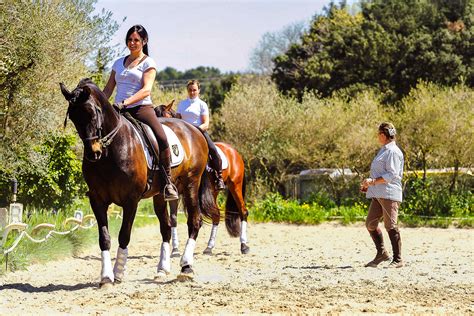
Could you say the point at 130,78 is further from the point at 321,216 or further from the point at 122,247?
the point at 321,216

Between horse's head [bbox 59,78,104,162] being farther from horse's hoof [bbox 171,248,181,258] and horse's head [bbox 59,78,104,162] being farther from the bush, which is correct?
the bush

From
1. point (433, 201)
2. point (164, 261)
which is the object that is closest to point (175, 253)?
point (164, 261)

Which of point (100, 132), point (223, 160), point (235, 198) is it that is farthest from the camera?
point (235, 198)

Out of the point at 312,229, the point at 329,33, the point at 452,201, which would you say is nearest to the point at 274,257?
the point at 312,229

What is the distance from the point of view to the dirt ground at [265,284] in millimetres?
7578

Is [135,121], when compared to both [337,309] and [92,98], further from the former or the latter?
[337,309]

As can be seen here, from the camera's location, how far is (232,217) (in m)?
14.1

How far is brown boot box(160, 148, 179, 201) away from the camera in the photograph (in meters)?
9.56

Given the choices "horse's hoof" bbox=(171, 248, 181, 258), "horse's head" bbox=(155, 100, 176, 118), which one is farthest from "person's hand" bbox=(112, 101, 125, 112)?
"horse's hoof" bbox=(171, 248, 181, 258)

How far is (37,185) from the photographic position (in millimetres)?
15391

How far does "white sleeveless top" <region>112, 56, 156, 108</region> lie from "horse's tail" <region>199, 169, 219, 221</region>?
5.94 feet

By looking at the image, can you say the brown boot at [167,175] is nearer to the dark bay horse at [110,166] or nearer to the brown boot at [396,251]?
the dark bay horse at [110,166]

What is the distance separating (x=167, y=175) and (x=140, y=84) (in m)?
1.16

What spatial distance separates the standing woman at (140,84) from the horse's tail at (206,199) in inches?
51.4
